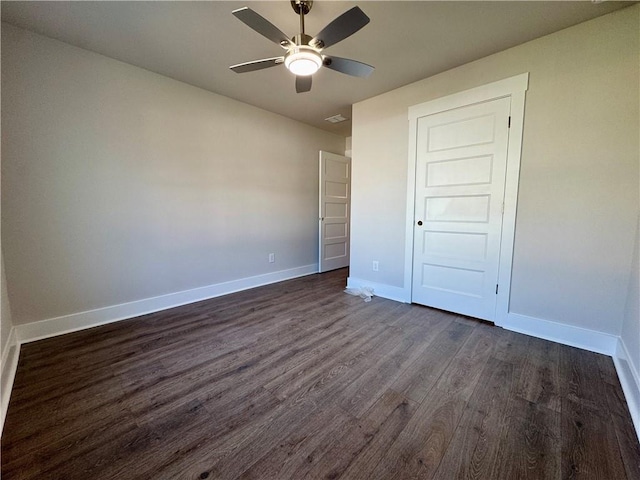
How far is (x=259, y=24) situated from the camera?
4.88ft

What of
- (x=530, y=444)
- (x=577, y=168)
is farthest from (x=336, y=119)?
(x=530, y=444)

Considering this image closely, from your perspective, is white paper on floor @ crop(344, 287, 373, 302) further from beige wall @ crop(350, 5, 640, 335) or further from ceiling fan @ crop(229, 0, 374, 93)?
ceiling fan @ crop(229, 0, 374, 93)

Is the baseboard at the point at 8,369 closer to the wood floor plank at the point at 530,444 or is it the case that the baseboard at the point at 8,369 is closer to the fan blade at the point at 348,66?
the wood floor plank at the point at 530,444

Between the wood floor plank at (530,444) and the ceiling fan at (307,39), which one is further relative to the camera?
the ceiling fan at (307,39)

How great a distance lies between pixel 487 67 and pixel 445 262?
189 cm

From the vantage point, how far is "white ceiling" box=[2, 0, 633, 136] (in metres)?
1.78

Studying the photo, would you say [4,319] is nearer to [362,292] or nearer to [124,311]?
[124,311]

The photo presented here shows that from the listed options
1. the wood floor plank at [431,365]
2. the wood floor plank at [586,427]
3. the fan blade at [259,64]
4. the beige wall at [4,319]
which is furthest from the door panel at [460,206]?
the beige wall at [4,319]

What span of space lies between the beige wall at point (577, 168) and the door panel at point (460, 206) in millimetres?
202

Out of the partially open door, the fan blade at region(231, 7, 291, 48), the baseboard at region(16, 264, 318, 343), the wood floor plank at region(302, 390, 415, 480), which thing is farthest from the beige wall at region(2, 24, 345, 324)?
the wood floor plank at region(302, 390, 415, 480)

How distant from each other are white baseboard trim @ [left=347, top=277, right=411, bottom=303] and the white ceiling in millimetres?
2399

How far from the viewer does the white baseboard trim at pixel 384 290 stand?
3.10m

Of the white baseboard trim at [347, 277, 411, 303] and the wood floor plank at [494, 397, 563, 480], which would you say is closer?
the wood floor plank at [494, 397, 563, 480]

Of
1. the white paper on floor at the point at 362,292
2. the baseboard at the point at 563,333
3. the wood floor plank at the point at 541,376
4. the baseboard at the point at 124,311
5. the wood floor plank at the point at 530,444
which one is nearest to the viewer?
the wood floor plank at the point at 530,444
